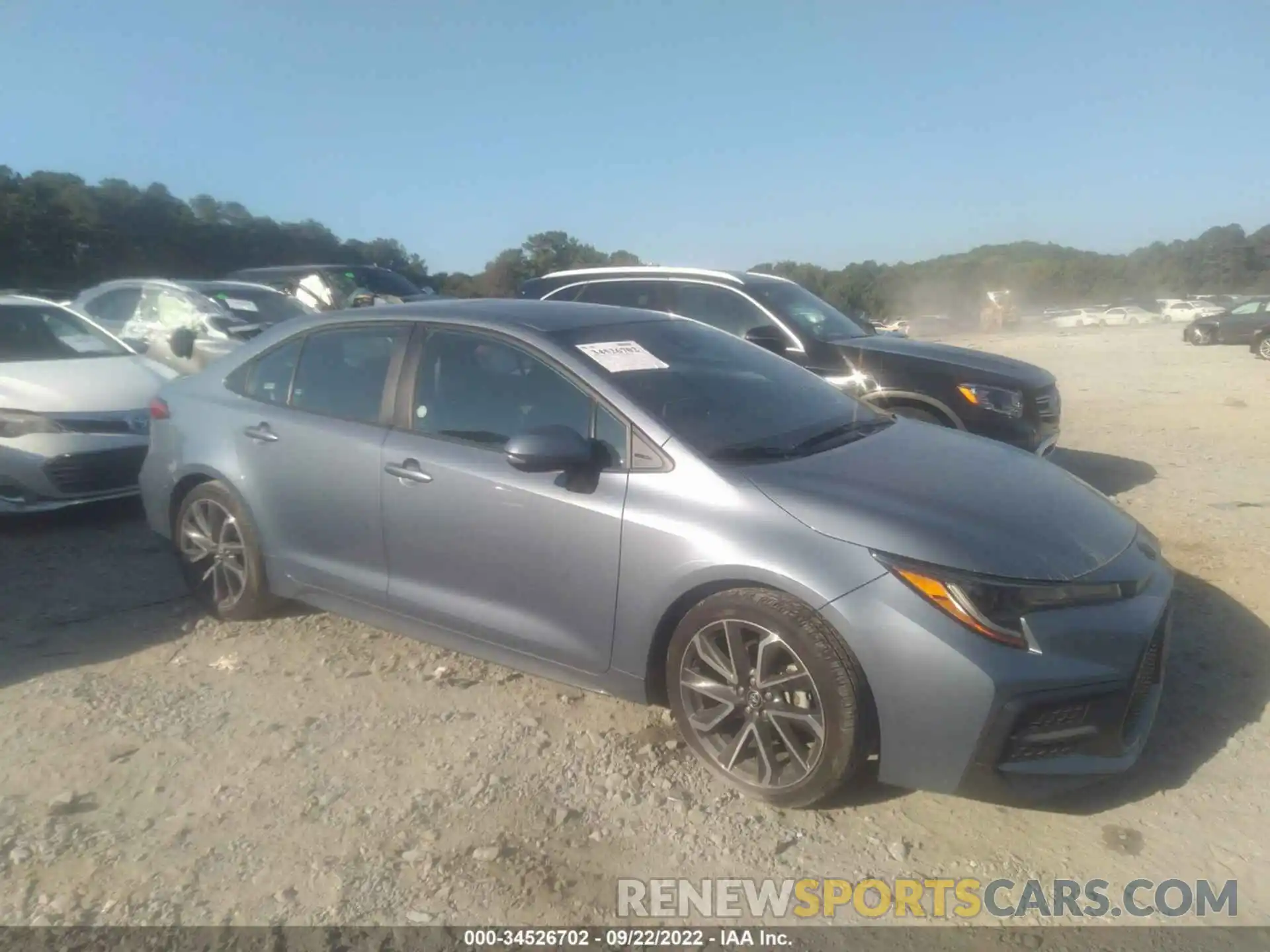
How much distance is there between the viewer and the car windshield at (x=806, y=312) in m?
7.69

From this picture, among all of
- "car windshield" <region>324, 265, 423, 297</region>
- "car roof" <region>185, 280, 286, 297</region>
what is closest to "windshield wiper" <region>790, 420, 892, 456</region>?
"car roof" <region>185, 280, 286, 297</region>

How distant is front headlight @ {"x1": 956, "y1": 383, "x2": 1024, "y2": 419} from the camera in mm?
6625

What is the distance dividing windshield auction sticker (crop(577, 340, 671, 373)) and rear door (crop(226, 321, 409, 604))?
2.93 feet

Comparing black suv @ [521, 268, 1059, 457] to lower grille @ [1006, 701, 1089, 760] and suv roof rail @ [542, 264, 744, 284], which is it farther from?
lower grille @ [1006, 701, 1089, 760]

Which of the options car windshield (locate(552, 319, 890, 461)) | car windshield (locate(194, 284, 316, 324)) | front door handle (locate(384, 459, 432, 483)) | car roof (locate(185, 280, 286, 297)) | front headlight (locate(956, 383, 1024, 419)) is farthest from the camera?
car roof (locate(185, 280, 286, 297))

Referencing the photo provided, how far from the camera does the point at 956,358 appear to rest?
7094 millimetres

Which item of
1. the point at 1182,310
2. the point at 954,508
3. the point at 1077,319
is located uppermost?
the point at 954,508

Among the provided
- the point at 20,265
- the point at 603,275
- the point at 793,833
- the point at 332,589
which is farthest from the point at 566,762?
the point at 20,265

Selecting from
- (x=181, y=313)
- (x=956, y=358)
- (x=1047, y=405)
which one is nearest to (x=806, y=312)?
(x=956, y=358)

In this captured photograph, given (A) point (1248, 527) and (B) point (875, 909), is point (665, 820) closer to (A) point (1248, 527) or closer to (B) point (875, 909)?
(B) point (875, 909)

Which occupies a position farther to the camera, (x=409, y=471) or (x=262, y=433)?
(x=262, y=433)

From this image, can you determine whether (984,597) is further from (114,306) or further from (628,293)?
(114,306)

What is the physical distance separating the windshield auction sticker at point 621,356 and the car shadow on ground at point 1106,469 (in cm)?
413

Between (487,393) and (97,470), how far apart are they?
11.8 feet
